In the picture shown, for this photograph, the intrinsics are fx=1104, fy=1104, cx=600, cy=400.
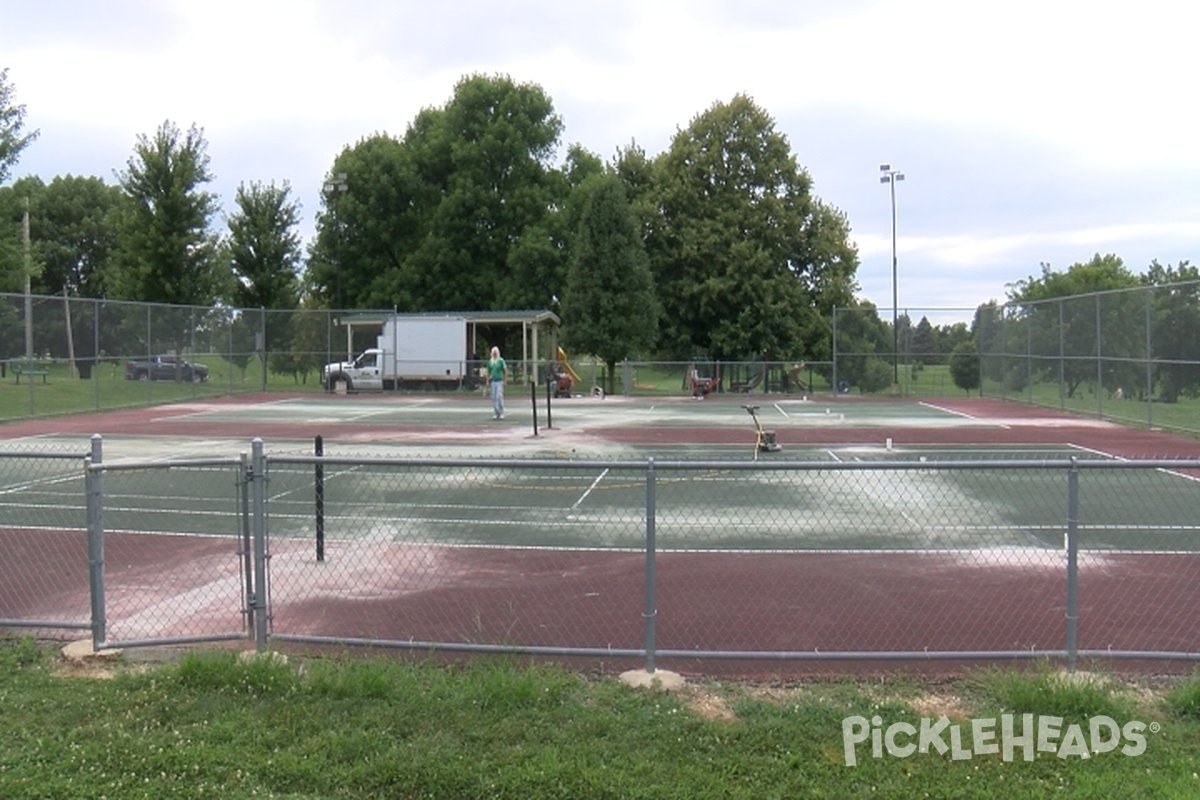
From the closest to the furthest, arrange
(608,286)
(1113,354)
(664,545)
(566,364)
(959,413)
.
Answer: (664,545)
(1113,354)
(959,413)
(566,364)
(608,286)

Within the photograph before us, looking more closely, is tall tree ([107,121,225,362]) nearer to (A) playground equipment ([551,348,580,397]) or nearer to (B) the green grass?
(A) playground equipment ([551,348,580,397])

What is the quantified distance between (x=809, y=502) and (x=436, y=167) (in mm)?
49798

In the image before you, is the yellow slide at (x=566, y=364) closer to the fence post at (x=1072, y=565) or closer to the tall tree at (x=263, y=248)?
the tall tree at (x=263, y=248)

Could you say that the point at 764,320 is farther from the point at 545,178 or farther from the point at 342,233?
the point at 342,233

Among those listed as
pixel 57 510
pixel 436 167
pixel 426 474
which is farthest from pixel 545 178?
pixel 57 510

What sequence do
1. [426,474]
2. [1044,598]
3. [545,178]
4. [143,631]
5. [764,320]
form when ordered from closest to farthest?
[143,631]
[1044,598]
[426,474]
[764,320]
[545,178]

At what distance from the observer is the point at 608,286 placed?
48.3 m

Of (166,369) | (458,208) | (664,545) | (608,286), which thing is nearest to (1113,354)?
(664,545)

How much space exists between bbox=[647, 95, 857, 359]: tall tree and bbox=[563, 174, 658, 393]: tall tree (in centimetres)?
604

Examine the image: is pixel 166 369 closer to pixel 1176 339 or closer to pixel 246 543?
pixel 1176 339

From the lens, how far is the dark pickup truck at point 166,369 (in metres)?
34.6

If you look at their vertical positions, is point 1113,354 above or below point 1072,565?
above

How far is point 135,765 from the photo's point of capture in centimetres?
525

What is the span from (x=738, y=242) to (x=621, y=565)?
44924 mm
